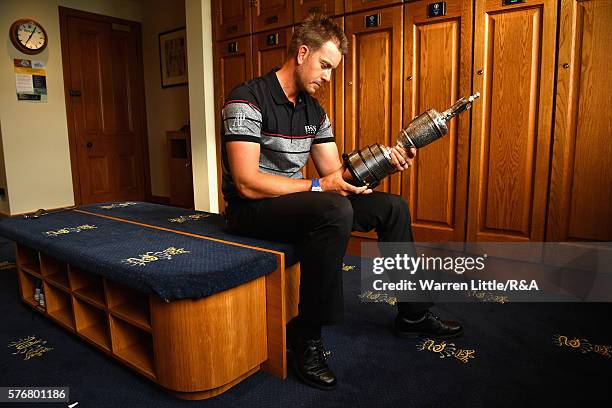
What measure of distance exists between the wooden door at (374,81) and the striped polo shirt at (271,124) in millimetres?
885

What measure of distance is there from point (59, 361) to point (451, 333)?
4.69 ft

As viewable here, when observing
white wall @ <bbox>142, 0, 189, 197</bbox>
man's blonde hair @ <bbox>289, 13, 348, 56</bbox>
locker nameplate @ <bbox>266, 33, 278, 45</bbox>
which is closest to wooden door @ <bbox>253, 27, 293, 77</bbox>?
locker nameplate @ <bbox>266, 33, 278, 45</bbox>

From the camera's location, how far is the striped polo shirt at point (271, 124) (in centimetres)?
152

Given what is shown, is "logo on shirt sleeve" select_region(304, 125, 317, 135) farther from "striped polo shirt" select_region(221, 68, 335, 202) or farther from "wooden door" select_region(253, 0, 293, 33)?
"wooden door" select_region(253, 0, 293, 33)

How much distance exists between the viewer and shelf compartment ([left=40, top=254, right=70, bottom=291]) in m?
1.82

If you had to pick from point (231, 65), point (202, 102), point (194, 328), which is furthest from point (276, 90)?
point (202, 102)

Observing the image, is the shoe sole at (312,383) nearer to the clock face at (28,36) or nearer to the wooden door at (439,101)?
the wooden door at (439,101)

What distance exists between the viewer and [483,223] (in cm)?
231

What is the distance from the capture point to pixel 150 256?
1.39 meters

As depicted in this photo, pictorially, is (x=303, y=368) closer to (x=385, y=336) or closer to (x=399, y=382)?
(x=399, y=382)

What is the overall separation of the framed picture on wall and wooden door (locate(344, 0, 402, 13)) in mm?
2366

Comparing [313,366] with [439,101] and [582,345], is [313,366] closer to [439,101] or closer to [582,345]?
[582,345]

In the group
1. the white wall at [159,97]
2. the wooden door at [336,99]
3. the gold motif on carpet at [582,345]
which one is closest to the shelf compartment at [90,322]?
the wooden door at [336,99]

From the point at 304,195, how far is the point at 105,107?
3.96m
